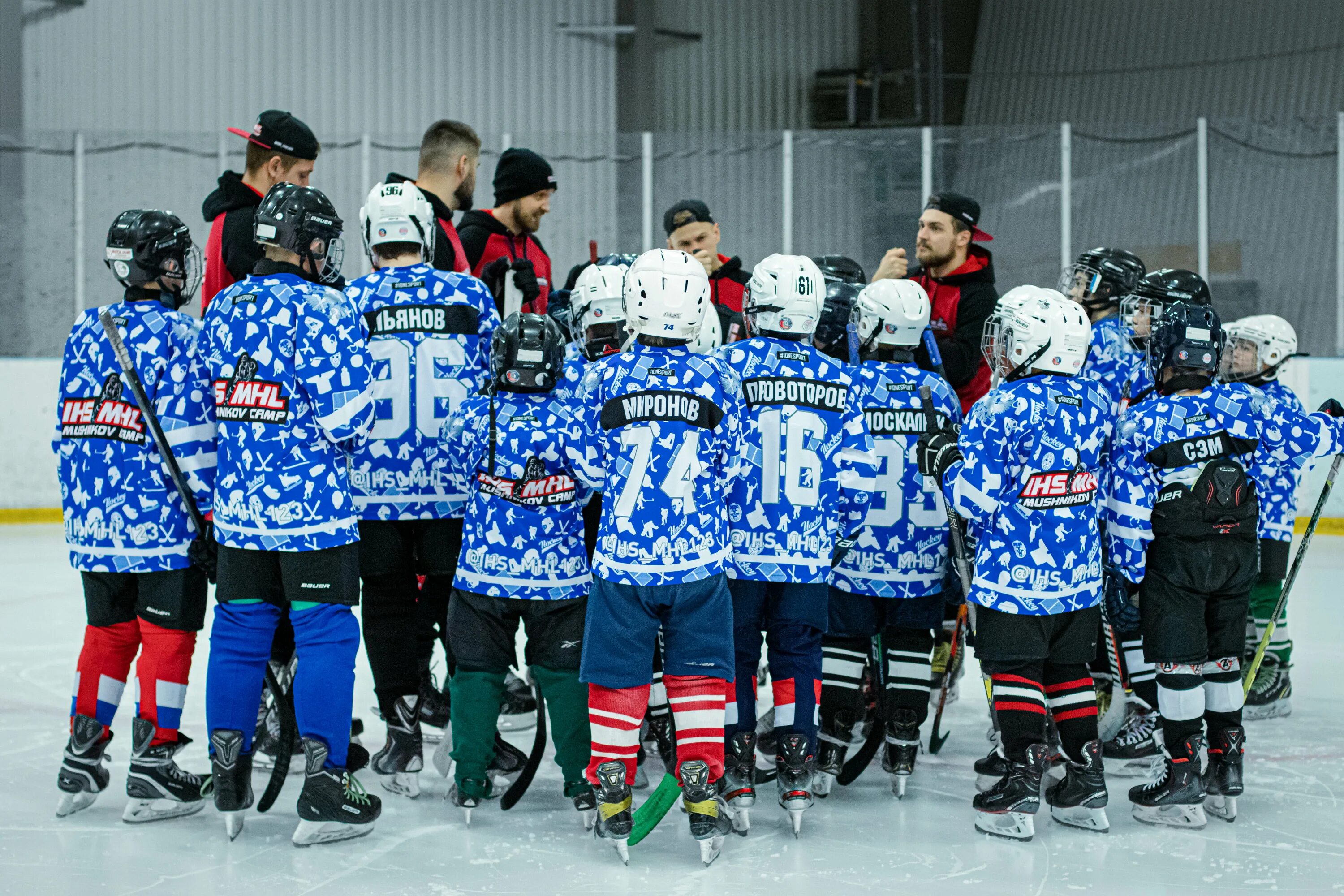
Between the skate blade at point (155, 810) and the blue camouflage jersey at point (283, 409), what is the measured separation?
753mm

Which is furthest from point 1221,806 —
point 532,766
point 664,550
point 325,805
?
point 325,805

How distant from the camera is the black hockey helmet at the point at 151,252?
133 inches

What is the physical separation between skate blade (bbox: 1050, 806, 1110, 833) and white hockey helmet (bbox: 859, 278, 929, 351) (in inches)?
47.8

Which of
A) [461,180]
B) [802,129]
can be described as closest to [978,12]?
[802,129]

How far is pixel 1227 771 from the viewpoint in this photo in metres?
3.50

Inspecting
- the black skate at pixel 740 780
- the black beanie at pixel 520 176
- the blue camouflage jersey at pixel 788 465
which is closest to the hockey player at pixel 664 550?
the black skate at pixel 740 780

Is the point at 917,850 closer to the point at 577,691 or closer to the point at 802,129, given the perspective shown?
the point at 577,691

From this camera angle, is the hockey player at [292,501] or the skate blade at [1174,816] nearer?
the hockey player at [292,501]

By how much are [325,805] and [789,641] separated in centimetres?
115

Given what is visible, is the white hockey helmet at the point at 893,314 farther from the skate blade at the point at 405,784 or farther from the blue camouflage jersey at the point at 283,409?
the skate blade at the point at 405,784

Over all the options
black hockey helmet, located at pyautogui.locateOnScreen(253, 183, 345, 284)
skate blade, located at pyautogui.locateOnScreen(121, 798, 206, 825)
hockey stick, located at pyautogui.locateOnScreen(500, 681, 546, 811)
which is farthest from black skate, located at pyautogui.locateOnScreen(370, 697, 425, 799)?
black hockey helmet, located at pyautogui.locateOnScreen(253, 183, 345, 284)

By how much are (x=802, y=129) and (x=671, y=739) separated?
1120cm

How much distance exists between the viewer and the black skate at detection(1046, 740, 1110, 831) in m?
3.36

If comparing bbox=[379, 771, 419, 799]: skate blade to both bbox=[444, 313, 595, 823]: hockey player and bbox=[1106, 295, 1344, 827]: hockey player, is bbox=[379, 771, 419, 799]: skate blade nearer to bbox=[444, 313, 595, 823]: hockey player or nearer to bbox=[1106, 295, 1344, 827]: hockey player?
bbox=[444, 313, 595, 823]: hockey player
